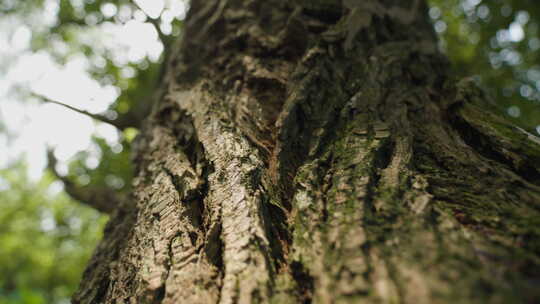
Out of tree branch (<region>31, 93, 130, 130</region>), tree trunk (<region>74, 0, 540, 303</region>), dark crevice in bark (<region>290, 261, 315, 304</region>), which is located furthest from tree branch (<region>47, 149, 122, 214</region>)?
dark crevice in bark (<region>290, 261, 315, 304</region>)

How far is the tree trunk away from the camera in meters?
0.93

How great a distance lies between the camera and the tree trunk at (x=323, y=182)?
0.93m

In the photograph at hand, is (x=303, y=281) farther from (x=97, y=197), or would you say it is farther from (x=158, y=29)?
(x=158, y=29)

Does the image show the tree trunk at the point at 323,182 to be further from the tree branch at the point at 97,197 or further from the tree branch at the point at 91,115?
the tree branch at the point at 97,197

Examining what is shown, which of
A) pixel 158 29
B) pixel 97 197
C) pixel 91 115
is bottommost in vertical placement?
pixel 97 197

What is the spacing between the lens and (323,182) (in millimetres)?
1383

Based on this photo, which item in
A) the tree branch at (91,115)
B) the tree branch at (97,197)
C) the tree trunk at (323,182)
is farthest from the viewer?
the tree branch at (97,197)

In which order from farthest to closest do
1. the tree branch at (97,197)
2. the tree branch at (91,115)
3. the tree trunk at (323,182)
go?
the tree branch at (97,197) → the tree branch at (91,115) → the tree trunk at (323,182)

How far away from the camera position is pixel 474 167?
1.41 meters

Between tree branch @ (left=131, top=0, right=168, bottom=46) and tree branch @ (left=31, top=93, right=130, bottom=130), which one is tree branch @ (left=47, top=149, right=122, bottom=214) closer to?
tree branch @ (left=31, top=93, right=130, bottom=130)

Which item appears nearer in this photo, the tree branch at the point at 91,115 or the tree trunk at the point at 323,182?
the tree trunk at the point at 323,182

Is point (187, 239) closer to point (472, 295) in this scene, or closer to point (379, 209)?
point (379, 209)

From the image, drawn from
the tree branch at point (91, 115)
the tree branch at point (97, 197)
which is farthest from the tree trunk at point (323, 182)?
the tree branch at point (97, 197)

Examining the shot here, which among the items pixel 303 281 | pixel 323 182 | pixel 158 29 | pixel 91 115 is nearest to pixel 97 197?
pixel 91 115
